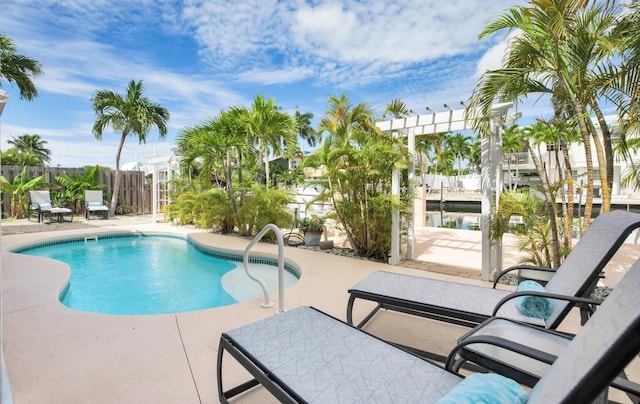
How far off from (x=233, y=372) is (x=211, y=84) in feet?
54.2

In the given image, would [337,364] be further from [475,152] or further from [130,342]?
[475,152]

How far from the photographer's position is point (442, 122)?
6.18m

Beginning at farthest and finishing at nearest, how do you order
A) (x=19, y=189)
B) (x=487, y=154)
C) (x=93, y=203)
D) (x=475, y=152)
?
(x=475, y=152) → (x=93, y=203) → (x=19, y=189) → (x=487, y=154)

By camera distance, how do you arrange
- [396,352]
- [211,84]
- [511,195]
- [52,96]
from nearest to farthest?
[396,352]
[511,195]
[211,84]
[52,96]

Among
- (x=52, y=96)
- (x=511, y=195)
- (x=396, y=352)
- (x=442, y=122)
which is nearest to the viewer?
(x=396, y=352)

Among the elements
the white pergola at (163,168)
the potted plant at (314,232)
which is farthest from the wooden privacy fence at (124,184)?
the potted plant at (314,232)

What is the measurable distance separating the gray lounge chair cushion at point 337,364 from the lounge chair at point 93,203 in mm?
15385

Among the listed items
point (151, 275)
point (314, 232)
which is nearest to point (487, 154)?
point (314, 232)

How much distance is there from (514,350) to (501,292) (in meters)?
1.75

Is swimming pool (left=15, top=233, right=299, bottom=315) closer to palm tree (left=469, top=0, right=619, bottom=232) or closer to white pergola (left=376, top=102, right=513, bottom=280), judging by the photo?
white pergola (left=376, top=102, right=513, bottom=280)

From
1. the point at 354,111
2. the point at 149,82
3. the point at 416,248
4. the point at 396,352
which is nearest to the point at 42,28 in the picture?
the point at 149,82

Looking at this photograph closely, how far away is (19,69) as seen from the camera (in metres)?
12.1

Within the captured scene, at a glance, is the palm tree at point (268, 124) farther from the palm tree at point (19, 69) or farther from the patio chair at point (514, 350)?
the palm tree at point (19, 69)

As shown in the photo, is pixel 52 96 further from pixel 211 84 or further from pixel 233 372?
pixel 233 372
